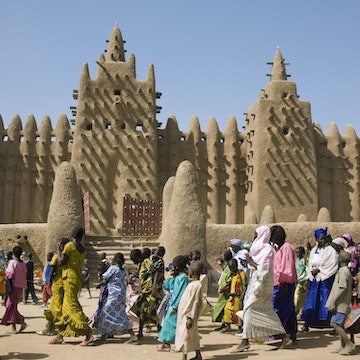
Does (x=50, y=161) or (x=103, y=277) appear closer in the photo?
(x=103, y=277)

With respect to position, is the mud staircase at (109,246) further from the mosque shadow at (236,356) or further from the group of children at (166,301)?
the mosque shadow at (236,356)

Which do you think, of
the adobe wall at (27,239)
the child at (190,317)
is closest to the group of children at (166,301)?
the child at (190,317)

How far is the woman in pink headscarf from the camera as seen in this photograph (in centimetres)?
724

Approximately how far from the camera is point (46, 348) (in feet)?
24.5

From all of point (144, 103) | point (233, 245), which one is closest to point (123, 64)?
point (144, 103)

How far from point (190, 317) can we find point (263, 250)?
1549mm

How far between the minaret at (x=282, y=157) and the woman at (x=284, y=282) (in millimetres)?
19944

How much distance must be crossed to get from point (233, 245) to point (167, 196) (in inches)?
361

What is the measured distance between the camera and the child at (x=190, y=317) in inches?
254

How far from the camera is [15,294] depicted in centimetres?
908

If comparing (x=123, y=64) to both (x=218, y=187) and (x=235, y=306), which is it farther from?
(x=235, y=306)

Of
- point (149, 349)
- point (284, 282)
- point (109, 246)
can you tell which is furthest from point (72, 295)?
point (109, 246)

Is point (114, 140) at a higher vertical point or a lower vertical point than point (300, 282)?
higher

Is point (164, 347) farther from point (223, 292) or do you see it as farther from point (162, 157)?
point (162, 157)
